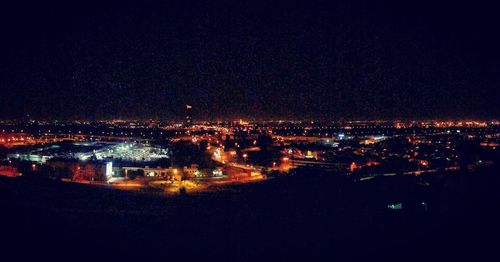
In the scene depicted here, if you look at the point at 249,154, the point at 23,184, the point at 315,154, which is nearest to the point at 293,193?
the point at 23,184

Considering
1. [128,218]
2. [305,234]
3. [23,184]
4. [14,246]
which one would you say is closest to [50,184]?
[23,184]

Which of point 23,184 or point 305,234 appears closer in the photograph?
point 305,234

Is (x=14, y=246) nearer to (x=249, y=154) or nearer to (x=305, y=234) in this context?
(x=305, y=234)

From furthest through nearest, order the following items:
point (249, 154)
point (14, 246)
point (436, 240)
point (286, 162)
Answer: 1. point (249, 154)
2. point (286, 162)
3. point (436, 240)
4. point (14, 246)

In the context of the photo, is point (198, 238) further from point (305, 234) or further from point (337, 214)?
point (337, 214)

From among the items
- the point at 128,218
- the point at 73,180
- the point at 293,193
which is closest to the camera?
the point at 128,218

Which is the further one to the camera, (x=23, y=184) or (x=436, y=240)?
(x=23, y=184)
